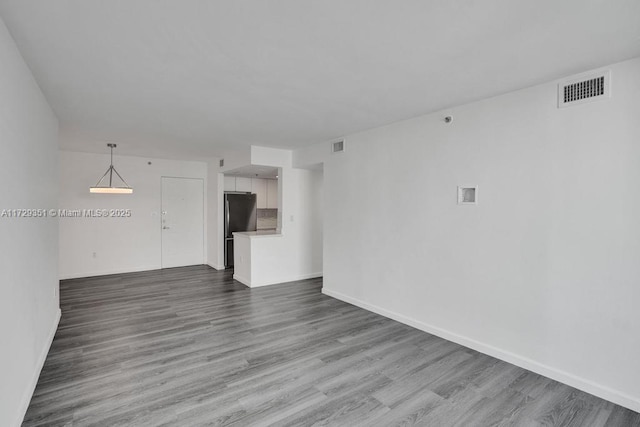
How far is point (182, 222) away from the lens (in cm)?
736

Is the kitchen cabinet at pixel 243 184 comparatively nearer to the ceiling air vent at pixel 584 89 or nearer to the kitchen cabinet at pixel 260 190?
the kitchen cabinet at pixel 260 190

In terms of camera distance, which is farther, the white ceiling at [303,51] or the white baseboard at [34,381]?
the white baseboard at [34,381]

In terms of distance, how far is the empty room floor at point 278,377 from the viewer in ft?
7.10

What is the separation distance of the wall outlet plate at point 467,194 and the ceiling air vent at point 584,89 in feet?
3.25

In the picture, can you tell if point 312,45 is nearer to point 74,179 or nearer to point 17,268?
point 17,268

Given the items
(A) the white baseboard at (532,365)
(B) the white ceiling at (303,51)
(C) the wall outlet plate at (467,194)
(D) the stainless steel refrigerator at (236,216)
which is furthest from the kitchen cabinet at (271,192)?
(C) the wall outlet plate at (467,194)

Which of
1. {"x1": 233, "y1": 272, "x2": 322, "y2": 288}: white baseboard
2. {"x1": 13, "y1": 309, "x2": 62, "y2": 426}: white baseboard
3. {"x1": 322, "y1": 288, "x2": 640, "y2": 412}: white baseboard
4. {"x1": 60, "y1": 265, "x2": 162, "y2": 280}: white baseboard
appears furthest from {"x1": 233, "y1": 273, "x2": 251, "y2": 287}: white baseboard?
{"x1": 13, "y1": 309, "x2": 62, "y2": 426}: white baseboard

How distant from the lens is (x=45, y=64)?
236cm

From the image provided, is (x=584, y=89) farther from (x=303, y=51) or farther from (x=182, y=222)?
(x=182, y=222)

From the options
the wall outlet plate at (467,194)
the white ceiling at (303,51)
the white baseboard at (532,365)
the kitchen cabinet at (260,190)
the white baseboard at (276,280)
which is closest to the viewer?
the white ceiling at (303,51)

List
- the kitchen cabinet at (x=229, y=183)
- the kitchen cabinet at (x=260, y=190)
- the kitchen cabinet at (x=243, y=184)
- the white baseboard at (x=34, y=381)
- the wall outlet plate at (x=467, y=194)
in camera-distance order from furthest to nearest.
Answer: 1. the kitchen cabinet at (x=260, y=190)
2. the kitchen cabinet at (x=243, y=184)
3. the kitchen cabinet at (x=229, y=183)
4. the wall outlet plate at (x=467, y=194)
5. the white baseboard at (x=34, y=381)

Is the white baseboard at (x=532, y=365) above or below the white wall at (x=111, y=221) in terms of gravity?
below

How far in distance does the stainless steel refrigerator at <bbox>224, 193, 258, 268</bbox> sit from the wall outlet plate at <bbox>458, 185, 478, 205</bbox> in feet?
17.7

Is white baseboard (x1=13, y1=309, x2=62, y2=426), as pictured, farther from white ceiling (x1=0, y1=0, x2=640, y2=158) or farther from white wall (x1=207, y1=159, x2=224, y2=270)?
white wall (x1=207, y1=159, x2=224, y2=270)
